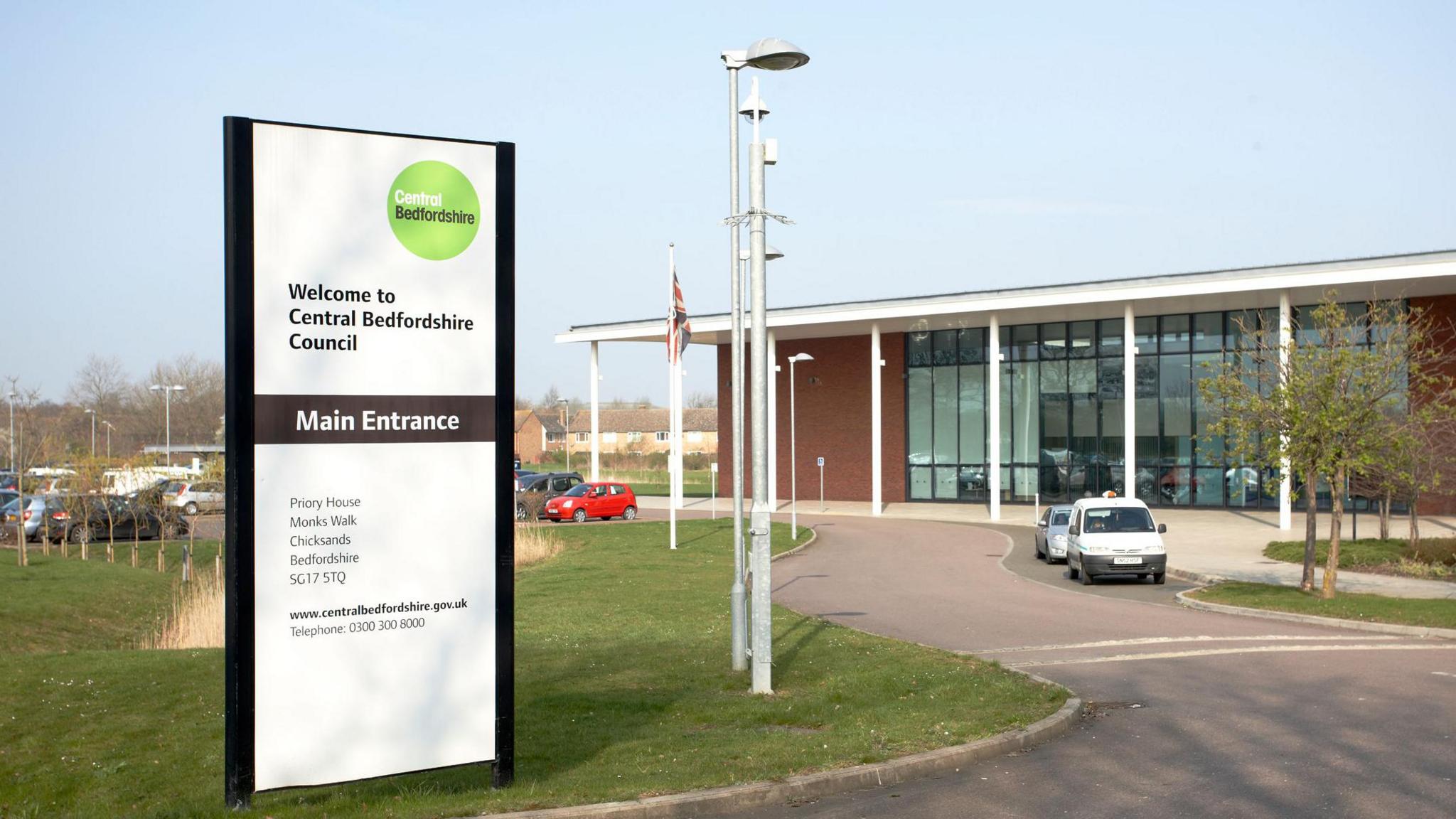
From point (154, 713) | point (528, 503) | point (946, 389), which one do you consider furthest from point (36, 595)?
point (946, 389)

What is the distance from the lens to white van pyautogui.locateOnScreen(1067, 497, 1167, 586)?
24250 millimetres

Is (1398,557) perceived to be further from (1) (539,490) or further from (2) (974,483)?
(1) (539,490)

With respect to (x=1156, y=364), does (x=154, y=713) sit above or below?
below

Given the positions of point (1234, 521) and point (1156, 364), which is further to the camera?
point (1156, 364)

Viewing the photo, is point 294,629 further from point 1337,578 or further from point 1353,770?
point 1337,578

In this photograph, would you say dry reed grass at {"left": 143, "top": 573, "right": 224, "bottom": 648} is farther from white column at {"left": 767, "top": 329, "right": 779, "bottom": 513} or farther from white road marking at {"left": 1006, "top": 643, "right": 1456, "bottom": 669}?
white column at {"left": 767, "top": 329, "right": 779, "bottom": 513}

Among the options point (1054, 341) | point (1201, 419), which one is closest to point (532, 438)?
point (1054, 341)

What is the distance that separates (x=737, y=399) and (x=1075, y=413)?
124 ft

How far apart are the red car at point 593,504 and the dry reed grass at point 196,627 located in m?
24.4

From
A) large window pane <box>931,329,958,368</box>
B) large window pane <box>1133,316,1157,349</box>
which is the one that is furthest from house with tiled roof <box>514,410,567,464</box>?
large window pane <box>1133,316,1157,349</box>

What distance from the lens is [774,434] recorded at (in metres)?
55.3

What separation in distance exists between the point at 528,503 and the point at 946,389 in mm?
18818

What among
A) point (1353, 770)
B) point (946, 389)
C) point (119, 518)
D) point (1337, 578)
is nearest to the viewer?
point (1353, 770)

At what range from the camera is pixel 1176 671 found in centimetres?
1366
